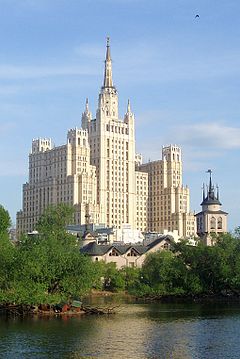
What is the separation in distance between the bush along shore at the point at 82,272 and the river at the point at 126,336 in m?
4.26

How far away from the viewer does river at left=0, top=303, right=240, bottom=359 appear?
50.9 meters

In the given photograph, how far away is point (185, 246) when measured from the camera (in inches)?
4254

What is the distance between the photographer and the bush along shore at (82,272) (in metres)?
73.2

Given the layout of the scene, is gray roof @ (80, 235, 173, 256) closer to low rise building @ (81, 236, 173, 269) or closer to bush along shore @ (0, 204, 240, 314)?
low rise building @ (81, 236, 173, 269)

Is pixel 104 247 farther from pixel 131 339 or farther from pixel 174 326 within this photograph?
pixel 131 339

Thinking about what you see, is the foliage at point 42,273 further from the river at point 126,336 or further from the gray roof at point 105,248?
the gray roof at point 105,248

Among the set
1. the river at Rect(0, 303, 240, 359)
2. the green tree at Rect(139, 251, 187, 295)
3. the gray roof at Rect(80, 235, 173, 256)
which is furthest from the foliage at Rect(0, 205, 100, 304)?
the gray roof at Rect(80, 235, 173, 256)

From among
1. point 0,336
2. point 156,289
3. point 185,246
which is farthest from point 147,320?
point 185,246

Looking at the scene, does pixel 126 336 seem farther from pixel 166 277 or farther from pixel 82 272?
pixel 166 277

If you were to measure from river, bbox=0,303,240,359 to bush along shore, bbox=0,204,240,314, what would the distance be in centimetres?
426

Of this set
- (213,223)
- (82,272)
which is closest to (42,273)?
(82,272)

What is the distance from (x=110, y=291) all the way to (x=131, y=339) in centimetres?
6134

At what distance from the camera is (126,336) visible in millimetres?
59094

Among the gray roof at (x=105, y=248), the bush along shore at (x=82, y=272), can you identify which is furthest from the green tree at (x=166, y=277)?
the gray roof at (x=105, y=248)
